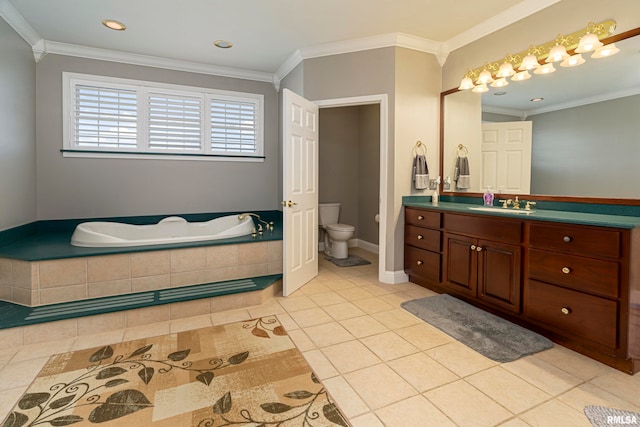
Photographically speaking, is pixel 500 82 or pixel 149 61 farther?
pixel 149 61

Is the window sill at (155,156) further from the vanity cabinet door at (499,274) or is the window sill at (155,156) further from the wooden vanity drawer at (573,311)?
the wooden vanity drawer at (573,311)

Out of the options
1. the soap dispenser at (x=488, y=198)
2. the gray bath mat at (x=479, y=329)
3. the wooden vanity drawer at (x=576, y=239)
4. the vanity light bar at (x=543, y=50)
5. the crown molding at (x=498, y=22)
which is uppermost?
the crown molding at (x=498, y=22)

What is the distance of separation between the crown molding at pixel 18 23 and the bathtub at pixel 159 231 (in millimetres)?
1939

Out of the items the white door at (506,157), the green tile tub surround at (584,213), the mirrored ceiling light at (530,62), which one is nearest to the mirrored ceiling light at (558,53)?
the mirrored ceiling light at (530,62)

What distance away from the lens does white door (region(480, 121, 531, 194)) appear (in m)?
2.77

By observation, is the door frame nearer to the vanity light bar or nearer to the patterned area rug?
the vanity light bar

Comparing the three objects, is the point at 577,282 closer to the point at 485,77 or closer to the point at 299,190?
the point at 485,77

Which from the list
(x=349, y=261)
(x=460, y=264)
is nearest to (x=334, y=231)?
(x=349, y=261)

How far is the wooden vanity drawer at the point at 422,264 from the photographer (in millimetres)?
3082

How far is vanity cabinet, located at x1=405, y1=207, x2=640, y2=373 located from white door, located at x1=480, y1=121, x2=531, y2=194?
580 millimetres

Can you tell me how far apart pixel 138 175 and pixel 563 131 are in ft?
14.5

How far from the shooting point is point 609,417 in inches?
57.6

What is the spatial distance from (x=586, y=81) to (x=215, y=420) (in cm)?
332

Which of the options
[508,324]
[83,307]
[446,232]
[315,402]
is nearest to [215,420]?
[315,402]
